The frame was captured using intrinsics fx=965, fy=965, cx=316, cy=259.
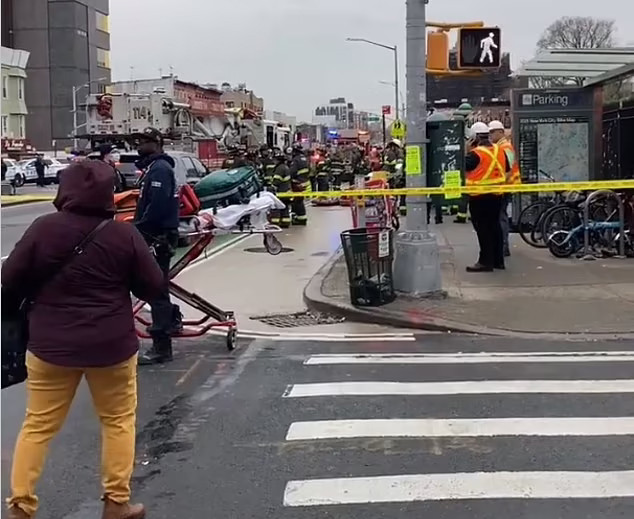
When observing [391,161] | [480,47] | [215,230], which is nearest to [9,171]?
[391,161]

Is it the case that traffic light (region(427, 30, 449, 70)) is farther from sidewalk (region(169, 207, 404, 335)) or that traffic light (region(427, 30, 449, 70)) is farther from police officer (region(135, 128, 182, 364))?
police officer (region(135, 128, 182, 364))

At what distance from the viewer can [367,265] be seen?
10.8 meters

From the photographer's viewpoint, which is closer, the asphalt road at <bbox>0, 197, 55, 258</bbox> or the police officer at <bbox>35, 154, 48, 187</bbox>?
the asphalt road at <bbox>0, 197, 55, 258</bbox>

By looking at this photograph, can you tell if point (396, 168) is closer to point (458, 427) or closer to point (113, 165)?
point (113, 165)

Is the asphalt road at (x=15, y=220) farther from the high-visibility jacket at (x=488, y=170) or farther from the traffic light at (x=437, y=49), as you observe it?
the traffic light at (x=437, y=49)

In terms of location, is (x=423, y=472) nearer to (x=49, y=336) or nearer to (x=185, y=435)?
(x=185, y=435)

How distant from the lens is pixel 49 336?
4449 millimetres

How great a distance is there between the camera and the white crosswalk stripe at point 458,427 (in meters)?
5.04

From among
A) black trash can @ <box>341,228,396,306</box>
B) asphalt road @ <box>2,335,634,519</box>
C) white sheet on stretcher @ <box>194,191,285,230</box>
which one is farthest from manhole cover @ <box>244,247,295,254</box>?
asphalt road @ <box>2,335,634,519</box>

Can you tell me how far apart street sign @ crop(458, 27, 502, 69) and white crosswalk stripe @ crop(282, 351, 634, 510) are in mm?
3833

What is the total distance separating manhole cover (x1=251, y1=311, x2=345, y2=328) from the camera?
410 inches

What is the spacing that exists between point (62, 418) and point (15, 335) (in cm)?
46

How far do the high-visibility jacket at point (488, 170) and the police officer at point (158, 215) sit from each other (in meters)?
5.77

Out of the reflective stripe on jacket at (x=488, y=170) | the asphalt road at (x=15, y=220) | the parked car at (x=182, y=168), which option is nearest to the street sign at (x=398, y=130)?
the asphalt road at (x=15, y=220)
